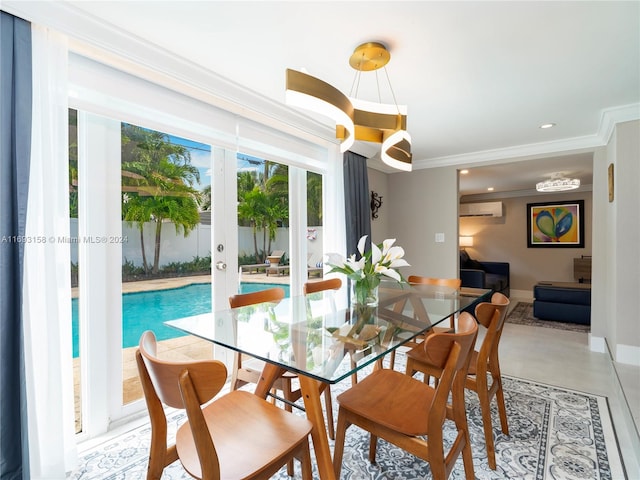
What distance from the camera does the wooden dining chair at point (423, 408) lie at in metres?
1.09

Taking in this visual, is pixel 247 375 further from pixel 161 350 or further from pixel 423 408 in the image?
pixel 161 350

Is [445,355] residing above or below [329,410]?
above

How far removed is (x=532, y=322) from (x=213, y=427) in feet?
16.0

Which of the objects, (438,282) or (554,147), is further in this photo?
(554,147)

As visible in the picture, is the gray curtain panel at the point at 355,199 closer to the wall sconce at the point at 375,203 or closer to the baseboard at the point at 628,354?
the wall sconce at the point at 375,203

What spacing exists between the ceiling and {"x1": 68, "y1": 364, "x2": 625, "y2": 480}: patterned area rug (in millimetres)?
2269

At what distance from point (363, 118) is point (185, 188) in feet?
4.60

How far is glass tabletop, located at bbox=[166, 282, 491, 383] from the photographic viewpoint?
3.83 ft

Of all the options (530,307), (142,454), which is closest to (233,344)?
(142,454)

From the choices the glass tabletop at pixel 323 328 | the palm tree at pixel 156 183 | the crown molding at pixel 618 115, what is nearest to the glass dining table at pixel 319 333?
the glass tabletop at pixel 323 328

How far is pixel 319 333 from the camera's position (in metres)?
1.49

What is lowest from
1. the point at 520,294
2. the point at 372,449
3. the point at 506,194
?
the point at 520,294

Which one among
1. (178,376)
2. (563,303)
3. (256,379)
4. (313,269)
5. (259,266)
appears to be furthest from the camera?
(563,303)

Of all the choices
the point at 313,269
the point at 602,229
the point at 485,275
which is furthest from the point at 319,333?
the point at 485,275
